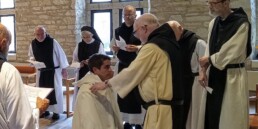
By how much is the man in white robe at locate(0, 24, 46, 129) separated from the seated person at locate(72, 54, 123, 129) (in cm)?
71

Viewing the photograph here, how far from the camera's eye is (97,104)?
2.56 meters

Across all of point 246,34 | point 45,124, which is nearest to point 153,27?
point 246,34

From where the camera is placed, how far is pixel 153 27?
7.82ft

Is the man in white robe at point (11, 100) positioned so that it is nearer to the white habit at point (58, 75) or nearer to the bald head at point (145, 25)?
the bald head at point (145, 25)

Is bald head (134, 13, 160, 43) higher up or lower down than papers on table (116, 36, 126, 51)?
higher up

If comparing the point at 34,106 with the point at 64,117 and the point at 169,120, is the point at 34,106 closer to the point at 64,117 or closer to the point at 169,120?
the point at 169,120

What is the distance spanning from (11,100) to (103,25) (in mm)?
5706

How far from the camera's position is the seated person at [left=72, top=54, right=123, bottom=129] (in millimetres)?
2504

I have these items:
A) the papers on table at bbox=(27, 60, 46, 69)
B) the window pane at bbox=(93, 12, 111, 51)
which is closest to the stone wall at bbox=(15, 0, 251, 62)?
the window pane at bbox=(93, 12, 111, 51)

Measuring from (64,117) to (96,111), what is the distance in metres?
3.10

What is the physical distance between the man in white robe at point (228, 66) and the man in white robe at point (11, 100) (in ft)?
5.16

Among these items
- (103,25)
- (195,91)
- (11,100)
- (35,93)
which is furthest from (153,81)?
(103,25)

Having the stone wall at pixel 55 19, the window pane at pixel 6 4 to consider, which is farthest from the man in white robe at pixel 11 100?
the window pane at pixel 6 4

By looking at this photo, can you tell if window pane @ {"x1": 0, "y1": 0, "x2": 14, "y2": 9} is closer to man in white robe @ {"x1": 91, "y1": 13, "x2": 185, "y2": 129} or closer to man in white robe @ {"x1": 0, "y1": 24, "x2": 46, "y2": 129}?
man in white robe @ {"x1": 91, "y1": 13, "x2": 185, "y2": 129}
